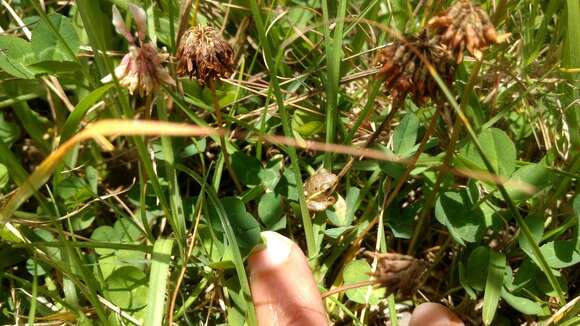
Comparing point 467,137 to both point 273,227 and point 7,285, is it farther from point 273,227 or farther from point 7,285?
point 7,285

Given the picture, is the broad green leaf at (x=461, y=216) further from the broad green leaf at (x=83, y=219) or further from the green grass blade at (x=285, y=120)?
the broad green leaf at (x=83, y=219)

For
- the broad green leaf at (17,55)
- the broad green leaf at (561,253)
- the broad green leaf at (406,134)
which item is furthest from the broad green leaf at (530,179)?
the broad green leaf at (17,55)

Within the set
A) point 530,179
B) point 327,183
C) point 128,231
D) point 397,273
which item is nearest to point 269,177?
point 327,183

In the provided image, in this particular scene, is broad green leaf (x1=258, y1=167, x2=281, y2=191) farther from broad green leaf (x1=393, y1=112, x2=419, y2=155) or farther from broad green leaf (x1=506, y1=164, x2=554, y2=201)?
broad green leaf (x1=506, y1=164, x2=554, y2=201)

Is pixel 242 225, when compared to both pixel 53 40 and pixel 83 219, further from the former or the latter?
pixel 53 40

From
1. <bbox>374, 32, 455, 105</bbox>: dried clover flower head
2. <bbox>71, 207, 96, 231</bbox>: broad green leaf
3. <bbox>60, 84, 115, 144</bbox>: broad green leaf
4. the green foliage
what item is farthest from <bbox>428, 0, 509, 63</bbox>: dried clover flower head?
<bbox>71, 207, 96, 231</bbox>: broad green leaf

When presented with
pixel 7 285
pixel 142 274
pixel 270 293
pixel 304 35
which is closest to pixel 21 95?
pixel 7 285
